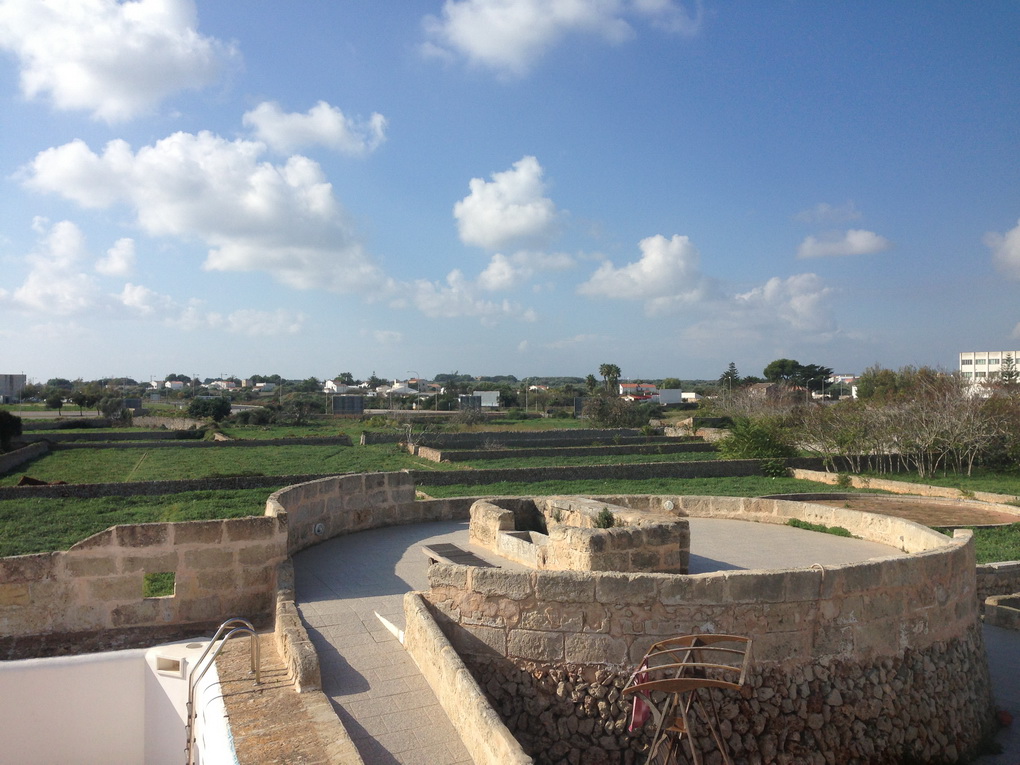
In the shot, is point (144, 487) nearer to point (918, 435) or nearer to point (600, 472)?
point (600, 472)

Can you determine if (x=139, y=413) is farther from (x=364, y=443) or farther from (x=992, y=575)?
(x=992, y=575)

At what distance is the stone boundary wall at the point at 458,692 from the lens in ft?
15.8

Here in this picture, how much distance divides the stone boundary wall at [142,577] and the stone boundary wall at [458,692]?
2.34 meters

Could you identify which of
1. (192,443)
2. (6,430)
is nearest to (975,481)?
(192,443)

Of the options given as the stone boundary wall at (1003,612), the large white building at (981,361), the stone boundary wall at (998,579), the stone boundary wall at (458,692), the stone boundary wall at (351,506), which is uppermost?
the large white building at (981,361)

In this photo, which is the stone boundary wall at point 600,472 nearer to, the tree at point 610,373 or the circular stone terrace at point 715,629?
the circular stone terrace at point 715,629

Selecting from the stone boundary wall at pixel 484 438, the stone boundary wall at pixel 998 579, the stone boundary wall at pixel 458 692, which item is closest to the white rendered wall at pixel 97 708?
the stone boundary wall at pixel 458 692

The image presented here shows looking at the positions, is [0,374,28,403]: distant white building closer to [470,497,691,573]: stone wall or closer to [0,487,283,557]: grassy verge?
[0,487,283,557]: grassy verge

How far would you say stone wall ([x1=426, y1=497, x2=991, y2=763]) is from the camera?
6.72 m

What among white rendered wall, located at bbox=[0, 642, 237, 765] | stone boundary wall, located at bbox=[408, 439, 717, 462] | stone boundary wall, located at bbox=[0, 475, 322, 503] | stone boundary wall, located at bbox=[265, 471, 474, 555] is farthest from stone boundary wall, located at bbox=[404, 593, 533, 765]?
stone boundary wall, located at bbox=[408, 439, 717, 462]

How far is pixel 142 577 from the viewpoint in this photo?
26.0 ft

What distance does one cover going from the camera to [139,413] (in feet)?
183

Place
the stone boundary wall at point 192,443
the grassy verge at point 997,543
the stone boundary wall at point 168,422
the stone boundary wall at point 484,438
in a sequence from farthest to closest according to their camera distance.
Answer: the stone boundary wall at point 168,422 < the stone boundary wall at point 484,438 < the stone boundary wall at point 192,443 < the grassy verge at point 997,543

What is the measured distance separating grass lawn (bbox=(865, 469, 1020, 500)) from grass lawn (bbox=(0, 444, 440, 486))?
18.3 meters
